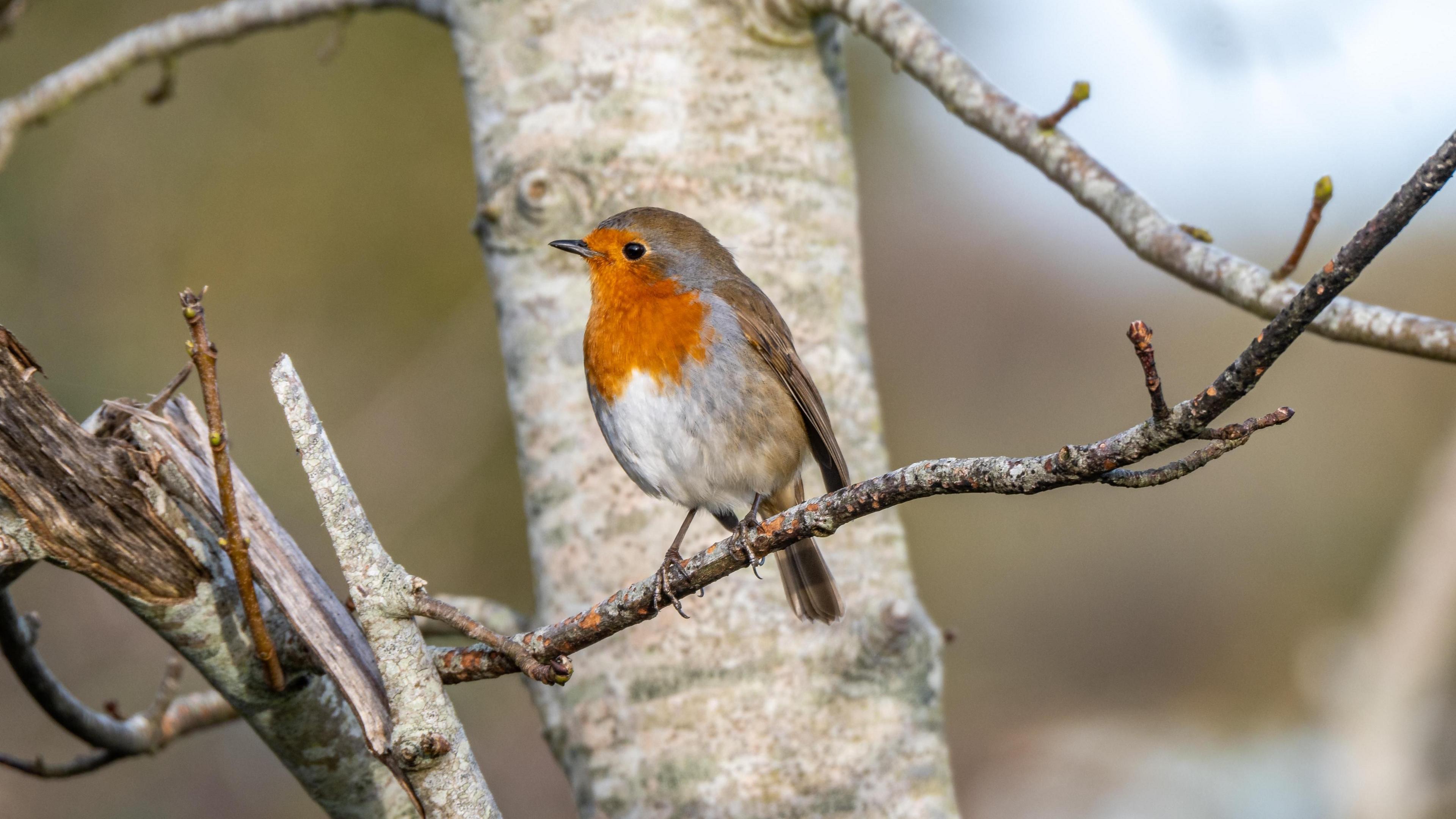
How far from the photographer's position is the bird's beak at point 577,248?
9.66 ft

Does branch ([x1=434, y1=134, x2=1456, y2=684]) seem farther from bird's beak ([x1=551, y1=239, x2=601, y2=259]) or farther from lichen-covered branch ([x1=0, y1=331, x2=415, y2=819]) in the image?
bird's beak ([x1=551, y1=239, x2=601, y2=259])

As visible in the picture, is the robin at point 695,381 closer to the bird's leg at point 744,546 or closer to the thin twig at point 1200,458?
the bird's leg at point 744,546

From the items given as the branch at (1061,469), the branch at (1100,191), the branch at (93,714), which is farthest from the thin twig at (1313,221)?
the branch at (93,714)

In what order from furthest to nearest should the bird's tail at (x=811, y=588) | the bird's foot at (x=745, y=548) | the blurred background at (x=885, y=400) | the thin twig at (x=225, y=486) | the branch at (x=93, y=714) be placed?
the blurred background at (x=885, y=400) < the bird's tail at (x=811, y=588) < the branch at (x=93, y=714) < the bird's foot at (x=745, y=548) < the thin twig at (x=225, y=486)

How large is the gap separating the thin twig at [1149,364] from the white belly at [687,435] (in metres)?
1.67

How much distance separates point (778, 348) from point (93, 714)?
1.85 m

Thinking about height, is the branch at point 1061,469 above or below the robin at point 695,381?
below

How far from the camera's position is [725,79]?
10.4 ft

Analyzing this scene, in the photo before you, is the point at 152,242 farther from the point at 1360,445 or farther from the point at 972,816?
the point at 1360,445

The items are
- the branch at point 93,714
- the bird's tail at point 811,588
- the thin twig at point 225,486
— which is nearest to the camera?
the thin twig at point 225,486

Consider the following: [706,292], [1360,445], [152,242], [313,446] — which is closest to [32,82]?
[152,242]

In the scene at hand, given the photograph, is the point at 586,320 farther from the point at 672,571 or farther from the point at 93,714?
the point at 93,714

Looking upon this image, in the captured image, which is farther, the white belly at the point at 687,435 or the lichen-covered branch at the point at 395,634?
the white belly at the point at 687,435

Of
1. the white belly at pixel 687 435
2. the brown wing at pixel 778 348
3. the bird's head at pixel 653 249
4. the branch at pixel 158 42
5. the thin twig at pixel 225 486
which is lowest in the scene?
the thin twig at pixel 225 486
